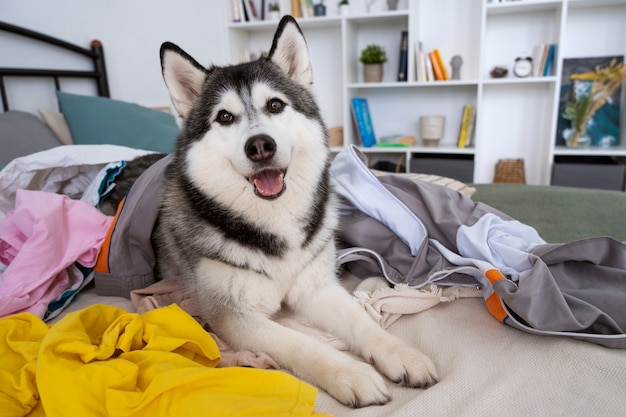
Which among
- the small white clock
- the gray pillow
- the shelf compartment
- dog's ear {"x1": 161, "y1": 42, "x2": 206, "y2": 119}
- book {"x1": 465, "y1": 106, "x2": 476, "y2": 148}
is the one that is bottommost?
book {"x1": 465, "y1": 106, "x2": 476, "y2": 148}

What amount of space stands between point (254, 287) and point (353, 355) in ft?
1.04

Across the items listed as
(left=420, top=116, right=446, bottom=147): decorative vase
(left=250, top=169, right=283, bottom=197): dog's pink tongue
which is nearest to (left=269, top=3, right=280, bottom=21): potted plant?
(left=420, top=116, right=446, bottom=147): decorative vase

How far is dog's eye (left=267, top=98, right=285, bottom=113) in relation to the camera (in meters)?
1.16

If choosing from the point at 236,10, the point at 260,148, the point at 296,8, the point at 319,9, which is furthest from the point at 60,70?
the point at 260,148

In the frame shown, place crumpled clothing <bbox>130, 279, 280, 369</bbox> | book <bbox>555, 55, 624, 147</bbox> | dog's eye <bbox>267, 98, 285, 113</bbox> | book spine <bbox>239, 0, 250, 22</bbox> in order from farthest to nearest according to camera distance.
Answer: book spine <bbox>239, 0, 250, 22</bbox>
book <bbox>555, 55, 624, 147</bbox>
dog's eye <bbox>267, 98, 285, 113</bbox>
crumpled clothing <bbox>130, 279, 280, 369</bbox>

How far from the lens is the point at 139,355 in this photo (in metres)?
0.81

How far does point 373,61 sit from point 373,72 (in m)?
0.09

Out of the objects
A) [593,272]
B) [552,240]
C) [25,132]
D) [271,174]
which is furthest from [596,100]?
[25,132]

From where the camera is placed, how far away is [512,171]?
3373 millimetres

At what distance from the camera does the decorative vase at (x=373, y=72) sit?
3.38m

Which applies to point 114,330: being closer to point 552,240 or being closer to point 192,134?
point 192,134

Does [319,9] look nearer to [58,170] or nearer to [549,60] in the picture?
[549,60]

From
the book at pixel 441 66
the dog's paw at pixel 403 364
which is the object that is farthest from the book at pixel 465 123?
the dog's paw at pixel 403 364

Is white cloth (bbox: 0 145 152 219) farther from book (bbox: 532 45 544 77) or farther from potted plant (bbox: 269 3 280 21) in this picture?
book (bbox: 532 45 544 77)
